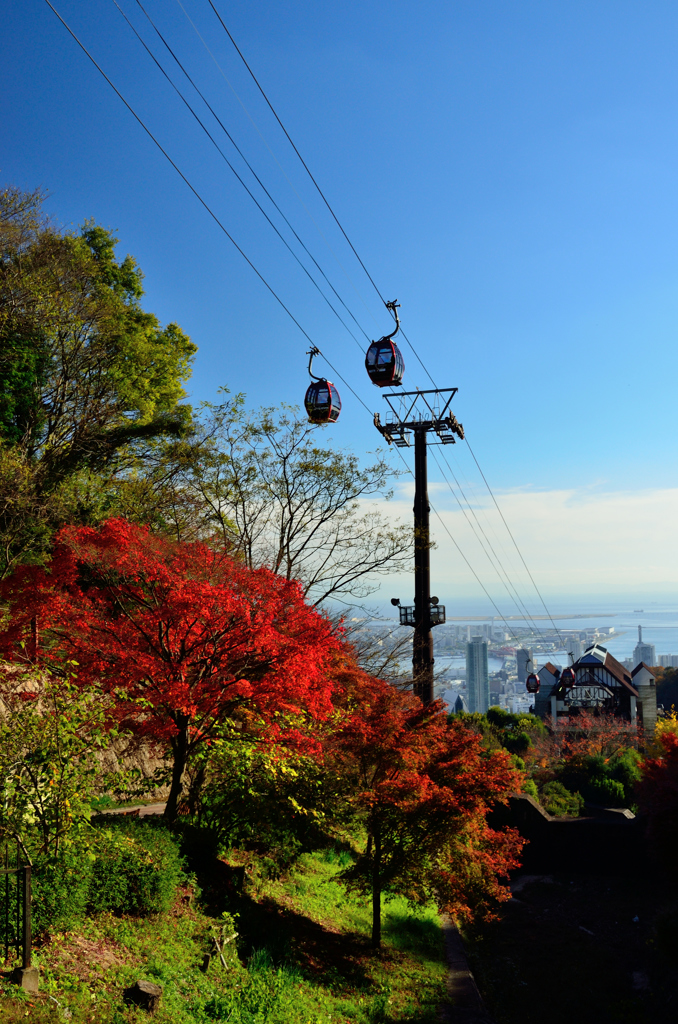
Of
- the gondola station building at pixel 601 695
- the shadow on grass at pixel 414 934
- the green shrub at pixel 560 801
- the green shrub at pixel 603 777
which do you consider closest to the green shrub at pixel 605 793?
the green shrub at pixel 603 777

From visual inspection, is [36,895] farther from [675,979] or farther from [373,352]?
[373,352]

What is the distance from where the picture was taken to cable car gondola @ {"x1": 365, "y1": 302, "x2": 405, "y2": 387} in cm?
1596

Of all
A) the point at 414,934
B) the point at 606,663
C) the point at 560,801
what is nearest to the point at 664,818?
the point at 414,934

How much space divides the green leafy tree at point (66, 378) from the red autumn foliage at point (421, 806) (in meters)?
9.37

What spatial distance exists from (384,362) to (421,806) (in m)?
9.93

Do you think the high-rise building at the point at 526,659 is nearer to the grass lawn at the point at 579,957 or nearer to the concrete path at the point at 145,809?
the grass lawn at the point at 579,957

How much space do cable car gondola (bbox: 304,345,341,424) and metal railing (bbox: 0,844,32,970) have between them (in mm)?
11981

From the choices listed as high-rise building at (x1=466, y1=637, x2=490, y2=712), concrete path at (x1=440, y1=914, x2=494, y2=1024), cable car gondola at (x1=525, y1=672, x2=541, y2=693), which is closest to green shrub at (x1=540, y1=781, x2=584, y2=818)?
concrete path at (x1=440, y1=914, x2=494, y2=1024)

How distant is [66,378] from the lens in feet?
61.5

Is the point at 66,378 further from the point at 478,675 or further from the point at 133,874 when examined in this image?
the point at 478,675

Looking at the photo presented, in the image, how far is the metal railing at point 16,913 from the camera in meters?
6.18

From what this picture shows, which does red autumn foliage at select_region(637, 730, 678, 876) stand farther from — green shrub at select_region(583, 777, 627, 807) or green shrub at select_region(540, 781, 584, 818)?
green shrub at select_region(583, 777, 627, 807)

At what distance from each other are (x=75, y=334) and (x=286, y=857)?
576 inches

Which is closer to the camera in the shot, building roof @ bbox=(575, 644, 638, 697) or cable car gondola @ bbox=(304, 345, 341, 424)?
cable car gondola @ bbox=(304, 345, 341, 424)
